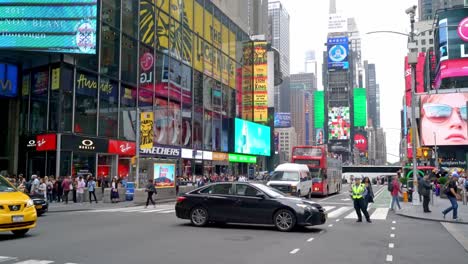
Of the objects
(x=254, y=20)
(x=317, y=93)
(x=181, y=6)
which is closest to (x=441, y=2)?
(x=317, y=93)

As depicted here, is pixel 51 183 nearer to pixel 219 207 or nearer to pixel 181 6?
pixel 219 207

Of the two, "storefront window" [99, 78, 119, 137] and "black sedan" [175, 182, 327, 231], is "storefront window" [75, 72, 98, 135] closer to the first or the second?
"storefront window" [99, 78, 119, 137]

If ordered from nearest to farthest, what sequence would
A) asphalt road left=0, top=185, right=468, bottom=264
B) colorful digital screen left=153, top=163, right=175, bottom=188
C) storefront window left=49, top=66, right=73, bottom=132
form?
asphalt road left=0, top=185, right=468, bottom=264
colorful digital screen left=153, top=163, right=175, bottom=188
storefront window left=49, top=66, right=73, bottom=132

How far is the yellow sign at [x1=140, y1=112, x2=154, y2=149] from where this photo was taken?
110 ft

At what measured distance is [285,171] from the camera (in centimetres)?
2962

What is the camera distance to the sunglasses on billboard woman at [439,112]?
2817 inches

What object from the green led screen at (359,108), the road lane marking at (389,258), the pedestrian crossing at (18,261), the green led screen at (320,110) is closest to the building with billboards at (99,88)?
the pedestrian crossing at (18,261)

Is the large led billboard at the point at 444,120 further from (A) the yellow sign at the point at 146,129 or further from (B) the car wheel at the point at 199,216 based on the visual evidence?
(B) the car wheel at the point at 199,216

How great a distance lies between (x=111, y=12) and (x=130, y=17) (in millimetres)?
3247

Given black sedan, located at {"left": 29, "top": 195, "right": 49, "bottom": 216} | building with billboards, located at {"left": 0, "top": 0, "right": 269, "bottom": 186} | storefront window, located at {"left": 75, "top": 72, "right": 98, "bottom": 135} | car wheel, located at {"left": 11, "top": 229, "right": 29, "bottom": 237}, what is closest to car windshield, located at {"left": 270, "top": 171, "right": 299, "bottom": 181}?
building with billboards, located at {"left": 0, "top": 0, "right": 269, "bottom": 186}

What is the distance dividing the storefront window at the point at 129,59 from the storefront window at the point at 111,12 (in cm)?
162

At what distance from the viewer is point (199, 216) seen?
15148 millimetres

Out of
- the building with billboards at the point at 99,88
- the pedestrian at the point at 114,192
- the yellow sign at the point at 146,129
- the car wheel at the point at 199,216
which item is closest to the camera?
the car wheel at the point at 199,216

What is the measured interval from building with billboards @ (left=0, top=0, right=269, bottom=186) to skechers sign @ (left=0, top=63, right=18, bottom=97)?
7cm
